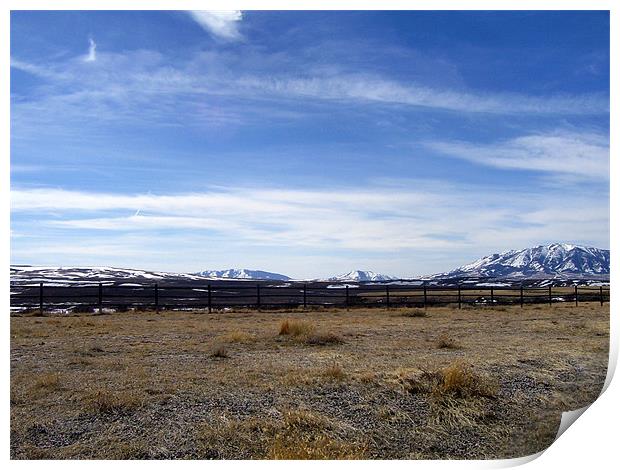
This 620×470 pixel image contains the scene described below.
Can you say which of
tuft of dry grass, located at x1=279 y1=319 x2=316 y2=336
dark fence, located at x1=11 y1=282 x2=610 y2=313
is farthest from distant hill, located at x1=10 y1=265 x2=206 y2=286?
tuft of dry grass, located at x1=279 y1=319 x2=316 y2=336

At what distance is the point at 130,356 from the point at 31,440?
18.9ft

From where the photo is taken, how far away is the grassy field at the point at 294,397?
681 cm

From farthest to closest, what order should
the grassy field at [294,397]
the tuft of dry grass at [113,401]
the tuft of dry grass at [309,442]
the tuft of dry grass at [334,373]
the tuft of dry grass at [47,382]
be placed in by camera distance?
the tuft of dry grass at [334,373] < the tuft of dry grass at [47,382] < the tuft of dry grass at [113,401] < the grassy field at [294,397] < the tuft of dry grass at [309,442]

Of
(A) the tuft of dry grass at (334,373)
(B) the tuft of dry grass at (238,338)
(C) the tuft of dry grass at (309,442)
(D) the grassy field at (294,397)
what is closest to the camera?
(C) the tuft of dry grass at (309,442)

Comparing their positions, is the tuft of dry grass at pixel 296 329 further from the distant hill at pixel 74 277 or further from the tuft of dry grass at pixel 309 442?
the distant hill at pixel 74 277

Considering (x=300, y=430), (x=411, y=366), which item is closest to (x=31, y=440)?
(x=300, y=430)

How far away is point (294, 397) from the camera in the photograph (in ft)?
28.3

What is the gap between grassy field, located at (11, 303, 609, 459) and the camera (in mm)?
6809

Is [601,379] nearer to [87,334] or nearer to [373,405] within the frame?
[373,405]

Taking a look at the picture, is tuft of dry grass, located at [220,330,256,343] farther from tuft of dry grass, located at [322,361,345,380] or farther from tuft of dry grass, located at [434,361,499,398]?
tuft of dry grass, located at [434,361,499,398]

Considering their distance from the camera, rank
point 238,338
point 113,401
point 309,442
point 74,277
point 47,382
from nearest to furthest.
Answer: point 309,442
point 113,401
point 47,382
point 238,338
point 74,277

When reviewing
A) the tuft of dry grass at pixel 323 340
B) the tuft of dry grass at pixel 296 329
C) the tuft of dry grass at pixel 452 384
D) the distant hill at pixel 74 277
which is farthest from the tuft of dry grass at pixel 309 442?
the distant hill at pixel 74 277

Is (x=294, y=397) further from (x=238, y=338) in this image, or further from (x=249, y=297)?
(x=249, y=297)

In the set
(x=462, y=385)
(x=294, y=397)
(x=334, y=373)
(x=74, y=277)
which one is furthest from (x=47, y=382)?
(x=74, y=277)
